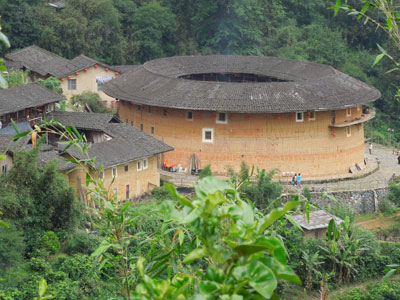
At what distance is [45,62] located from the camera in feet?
120

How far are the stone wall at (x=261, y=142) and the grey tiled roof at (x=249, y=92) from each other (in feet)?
2.43

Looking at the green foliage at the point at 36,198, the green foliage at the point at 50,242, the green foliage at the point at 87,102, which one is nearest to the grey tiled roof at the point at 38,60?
the green foliage at the point at 87,102

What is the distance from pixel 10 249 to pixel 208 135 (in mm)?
12221

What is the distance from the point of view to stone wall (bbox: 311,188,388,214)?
84.7 ft

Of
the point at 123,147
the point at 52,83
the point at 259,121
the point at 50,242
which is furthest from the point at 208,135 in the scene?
the point at 50,242

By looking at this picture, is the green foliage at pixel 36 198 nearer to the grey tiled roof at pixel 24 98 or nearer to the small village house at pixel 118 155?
the small village house at pixel 118 155

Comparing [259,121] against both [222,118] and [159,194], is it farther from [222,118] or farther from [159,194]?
[159,194]

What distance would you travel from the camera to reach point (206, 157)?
90.5ft

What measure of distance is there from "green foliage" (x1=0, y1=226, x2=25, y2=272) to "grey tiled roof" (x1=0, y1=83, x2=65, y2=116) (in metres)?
8.45

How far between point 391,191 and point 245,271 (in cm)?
2280

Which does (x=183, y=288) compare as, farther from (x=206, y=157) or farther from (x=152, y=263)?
(x=206, y=157)

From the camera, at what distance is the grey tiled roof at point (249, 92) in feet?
86.5

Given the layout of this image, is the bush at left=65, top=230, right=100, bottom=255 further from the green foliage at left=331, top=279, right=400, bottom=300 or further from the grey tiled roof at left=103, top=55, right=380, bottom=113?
the grey tiled roof at left=103, top=55, right=380, bottom=113

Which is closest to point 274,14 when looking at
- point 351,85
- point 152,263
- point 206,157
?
point 351,85
